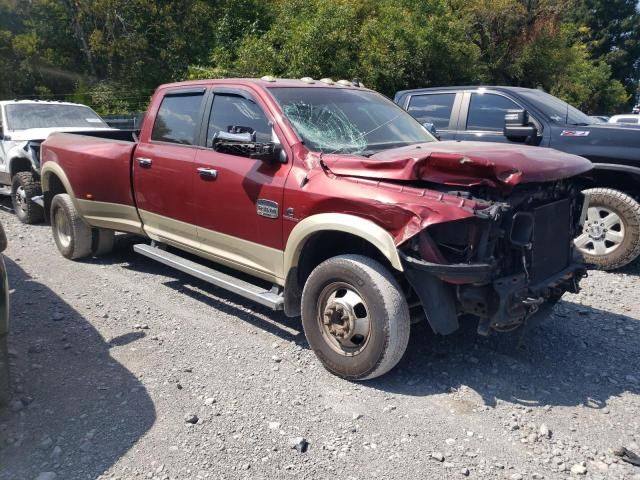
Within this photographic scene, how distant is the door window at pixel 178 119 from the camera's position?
16.6 ft

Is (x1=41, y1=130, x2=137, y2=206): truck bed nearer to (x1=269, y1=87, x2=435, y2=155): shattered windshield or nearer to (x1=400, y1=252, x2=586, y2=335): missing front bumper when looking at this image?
(x1=269, y1=87, x2=435, y2=155): shattered windshield

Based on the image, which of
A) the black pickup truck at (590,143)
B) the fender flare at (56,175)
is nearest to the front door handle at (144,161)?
the fender flare at (56,175)

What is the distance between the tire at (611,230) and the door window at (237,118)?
3.62m

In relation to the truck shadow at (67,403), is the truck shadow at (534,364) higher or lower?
higher

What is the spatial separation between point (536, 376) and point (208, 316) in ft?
8.83

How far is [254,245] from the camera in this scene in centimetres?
444

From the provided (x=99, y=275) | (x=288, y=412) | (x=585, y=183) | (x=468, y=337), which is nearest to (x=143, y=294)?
(x=99, y=275)

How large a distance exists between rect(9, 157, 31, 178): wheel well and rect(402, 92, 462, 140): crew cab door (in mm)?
5700

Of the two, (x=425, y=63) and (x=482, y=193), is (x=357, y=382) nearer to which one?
(x=482, y=193)

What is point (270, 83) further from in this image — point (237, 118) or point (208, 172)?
point (208, 172)

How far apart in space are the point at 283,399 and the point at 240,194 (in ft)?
5.26

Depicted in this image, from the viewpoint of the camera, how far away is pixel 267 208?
13.9ft

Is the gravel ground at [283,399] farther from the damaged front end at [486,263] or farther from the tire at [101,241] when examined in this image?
the tire at [101,241]

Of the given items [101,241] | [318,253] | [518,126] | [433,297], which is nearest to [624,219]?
[518,126]
